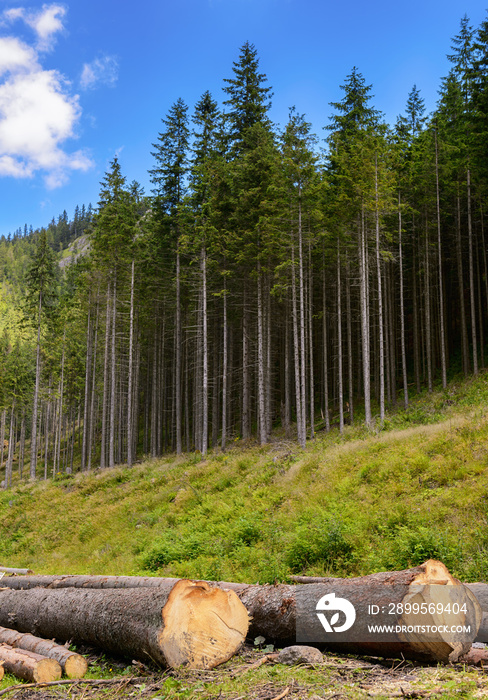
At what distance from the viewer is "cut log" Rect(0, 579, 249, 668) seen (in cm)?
505

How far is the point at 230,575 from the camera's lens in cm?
952

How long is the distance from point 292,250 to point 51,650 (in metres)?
18.8

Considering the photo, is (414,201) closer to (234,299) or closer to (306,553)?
(234,299)

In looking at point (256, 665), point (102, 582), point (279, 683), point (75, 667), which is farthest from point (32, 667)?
point (279, 683)

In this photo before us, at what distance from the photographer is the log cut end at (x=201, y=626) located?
5035 millimetres

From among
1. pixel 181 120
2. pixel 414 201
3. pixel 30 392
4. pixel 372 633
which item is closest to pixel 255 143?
pixel 181 120

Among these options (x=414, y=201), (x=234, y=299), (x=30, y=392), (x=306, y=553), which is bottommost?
(x=306, y=553)

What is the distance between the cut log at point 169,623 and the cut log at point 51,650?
0.40 metres

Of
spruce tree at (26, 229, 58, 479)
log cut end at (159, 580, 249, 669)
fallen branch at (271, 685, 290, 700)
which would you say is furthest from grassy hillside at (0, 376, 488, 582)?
spruce tree at (26, 229, 58, 479)

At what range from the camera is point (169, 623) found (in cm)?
507

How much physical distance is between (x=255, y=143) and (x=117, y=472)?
20.7 m

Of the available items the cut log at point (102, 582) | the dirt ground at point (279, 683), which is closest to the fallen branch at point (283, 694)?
the dirt ground at point (279, 683)

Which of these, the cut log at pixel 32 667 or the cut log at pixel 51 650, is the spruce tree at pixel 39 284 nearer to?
the cut log at pixel 51 650

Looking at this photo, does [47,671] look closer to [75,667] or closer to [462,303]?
[75,667]
